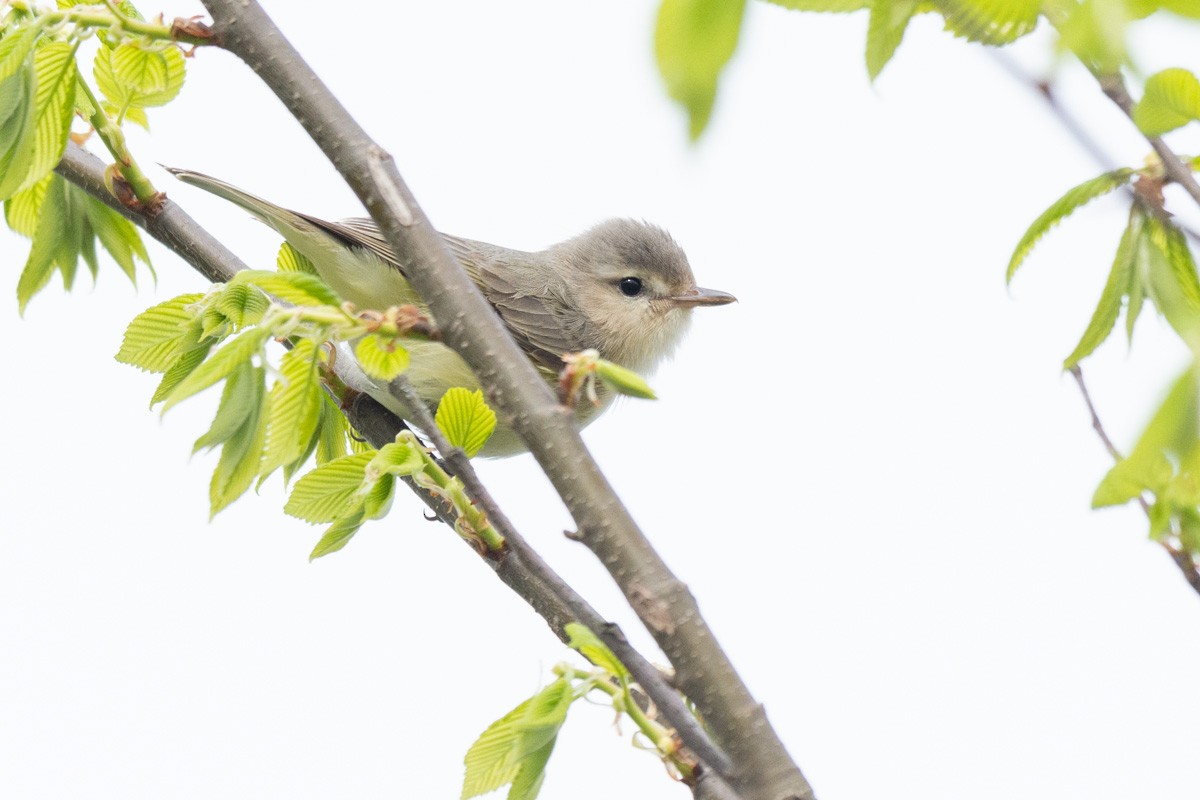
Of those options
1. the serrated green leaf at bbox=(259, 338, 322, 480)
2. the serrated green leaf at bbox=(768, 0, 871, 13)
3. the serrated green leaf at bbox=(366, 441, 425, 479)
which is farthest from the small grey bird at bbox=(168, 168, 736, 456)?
the serrated green leaf at bbox=(768, 0, 871, 13)

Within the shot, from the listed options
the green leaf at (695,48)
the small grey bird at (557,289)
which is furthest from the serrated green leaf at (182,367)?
the small grey bird at (557,289)

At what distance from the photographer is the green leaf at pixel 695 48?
71 cm

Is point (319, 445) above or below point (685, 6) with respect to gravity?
above

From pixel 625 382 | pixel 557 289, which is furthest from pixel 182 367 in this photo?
pixel 557 289

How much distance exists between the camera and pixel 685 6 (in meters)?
0.74

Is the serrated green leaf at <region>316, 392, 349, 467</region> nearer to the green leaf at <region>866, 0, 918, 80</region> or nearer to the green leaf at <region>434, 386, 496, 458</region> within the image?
the green leaf at <region>434, 386, 496, 458</region>

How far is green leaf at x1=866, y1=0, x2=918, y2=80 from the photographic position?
0.79 metres

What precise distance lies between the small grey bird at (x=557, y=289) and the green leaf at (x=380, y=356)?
63.8 inches

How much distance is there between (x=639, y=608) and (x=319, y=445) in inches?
37.6

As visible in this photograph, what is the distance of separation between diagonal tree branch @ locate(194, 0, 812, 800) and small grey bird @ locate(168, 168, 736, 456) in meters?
1.57

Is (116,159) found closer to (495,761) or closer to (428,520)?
(428,520)

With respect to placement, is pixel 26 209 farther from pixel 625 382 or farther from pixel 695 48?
pixel 695 48

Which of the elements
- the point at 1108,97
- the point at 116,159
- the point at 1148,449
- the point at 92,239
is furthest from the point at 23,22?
the point at 1148,449

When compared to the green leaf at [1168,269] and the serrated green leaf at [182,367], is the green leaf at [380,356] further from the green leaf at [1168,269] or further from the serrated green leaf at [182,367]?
the green leaf at [1168,269]
